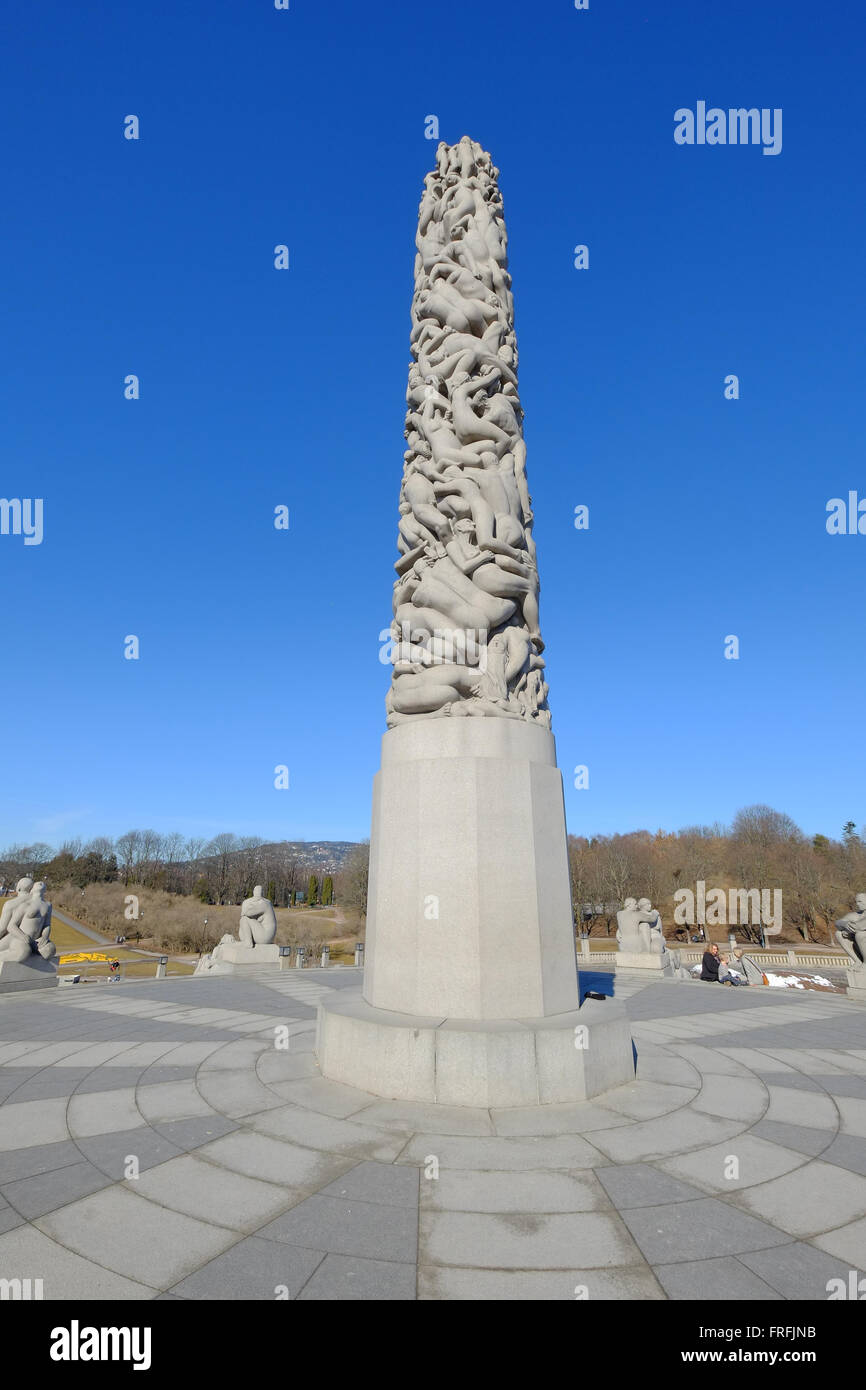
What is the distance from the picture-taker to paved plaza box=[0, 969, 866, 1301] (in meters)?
3.60

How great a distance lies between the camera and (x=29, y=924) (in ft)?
49.3

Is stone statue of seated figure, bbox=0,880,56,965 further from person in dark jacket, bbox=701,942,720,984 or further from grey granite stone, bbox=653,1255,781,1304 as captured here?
person in dark jacket, bbox=701,942,720,984

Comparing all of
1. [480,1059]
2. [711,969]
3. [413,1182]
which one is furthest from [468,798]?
[711,969]

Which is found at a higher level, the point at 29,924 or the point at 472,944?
the point at 472,944

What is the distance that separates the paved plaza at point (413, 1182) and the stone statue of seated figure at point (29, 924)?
744 centimetres

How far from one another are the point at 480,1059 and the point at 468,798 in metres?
2.71

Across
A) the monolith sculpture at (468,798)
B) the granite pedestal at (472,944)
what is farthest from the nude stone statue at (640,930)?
the granite pedestal at (472,944)

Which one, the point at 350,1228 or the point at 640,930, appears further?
the point at 640,930

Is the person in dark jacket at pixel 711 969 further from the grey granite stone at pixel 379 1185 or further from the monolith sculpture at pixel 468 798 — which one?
the grey granite stone at pixel 379 1185

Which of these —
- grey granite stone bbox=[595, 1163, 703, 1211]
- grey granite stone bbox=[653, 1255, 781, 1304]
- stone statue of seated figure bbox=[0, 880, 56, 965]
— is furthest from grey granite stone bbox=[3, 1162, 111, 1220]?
stone statue of seated figure bbox=[0, 880, 56, 965]

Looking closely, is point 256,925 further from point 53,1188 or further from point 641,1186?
point 641,1186

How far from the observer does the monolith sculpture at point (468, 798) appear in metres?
6.68

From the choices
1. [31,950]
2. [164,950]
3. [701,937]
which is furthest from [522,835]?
[701,937]

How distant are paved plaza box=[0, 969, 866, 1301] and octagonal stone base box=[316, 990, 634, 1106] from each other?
0.61 feet
